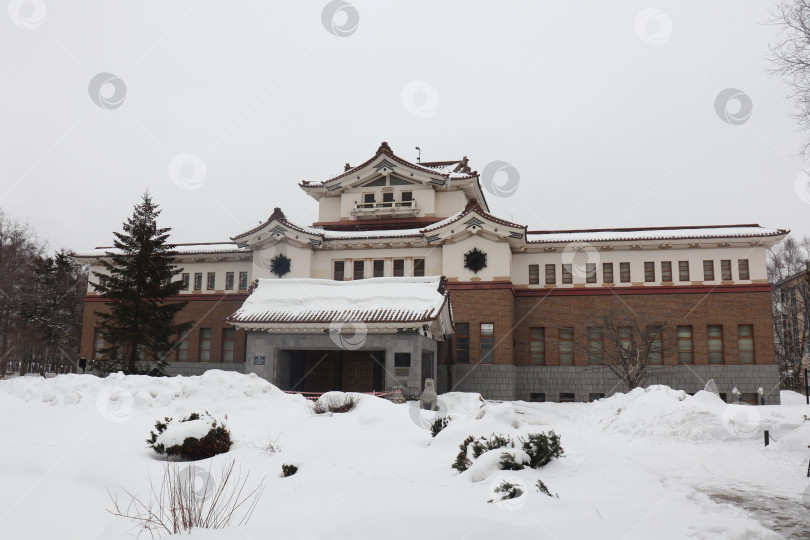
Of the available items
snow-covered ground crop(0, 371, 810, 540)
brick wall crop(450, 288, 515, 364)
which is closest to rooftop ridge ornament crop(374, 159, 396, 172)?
brick wall crop(450, 288, 515, 364)

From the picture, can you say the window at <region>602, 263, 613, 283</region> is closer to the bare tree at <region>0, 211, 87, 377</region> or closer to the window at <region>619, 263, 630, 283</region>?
the window at <region>619, 263, 630, 283</region>

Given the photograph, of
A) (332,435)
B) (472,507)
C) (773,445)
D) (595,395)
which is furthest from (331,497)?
(595,395)

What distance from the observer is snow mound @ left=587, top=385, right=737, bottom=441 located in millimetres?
16312

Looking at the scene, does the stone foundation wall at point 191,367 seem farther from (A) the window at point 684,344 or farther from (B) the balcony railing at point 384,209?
(A) the window at point 684,344

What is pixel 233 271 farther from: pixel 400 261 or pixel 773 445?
pixel 773 445

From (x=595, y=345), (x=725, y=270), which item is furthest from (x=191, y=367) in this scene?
(x=725, y=270)

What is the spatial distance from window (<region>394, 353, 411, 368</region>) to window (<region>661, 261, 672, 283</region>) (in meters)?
16.4

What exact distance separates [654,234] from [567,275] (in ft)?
17.3

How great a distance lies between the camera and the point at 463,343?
1218 inches

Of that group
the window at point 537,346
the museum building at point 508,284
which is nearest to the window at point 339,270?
the museum building at point 508,284

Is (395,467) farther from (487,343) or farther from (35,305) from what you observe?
(35,305)

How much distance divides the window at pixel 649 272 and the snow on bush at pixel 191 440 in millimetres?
26077

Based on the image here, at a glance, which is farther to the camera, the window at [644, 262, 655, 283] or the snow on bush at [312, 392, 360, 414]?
the window at [644, 262, 655, 283]

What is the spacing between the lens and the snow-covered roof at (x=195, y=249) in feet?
120
